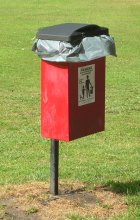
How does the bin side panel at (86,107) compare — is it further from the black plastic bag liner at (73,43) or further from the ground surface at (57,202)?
the ground surface at (57,202)

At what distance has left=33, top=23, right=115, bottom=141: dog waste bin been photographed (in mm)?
5582

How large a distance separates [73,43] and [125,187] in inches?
58.5

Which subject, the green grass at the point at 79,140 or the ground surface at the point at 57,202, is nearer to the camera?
the ground surface at the point at 57,202

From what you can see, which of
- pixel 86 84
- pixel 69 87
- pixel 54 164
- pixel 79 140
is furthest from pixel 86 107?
pixel 79 140

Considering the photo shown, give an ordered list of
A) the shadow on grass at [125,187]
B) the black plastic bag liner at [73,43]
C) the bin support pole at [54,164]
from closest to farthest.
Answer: the black plastic bag liner at [73,43], the bin support pole at [54,164], the shadow on grass at [125,187]

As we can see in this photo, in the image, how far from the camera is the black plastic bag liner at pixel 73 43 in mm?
5543

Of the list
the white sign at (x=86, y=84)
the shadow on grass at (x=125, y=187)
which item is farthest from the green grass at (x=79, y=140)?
the white sign at (x=86, y=84)

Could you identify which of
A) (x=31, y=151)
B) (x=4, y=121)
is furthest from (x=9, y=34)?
(x=31, y=151)

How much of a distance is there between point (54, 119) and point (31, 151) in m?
2.28

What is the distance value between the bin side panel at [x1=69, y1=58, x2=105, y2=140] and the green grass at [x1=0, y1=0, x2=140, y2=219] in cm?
67

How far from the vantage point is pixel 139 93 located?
488 inches

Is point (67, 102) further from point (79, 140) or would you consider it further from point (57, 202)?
point (79, 140)

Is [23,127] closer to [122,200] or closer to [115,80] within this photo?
[122,200]

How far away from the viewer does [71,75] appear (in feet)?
18.5
